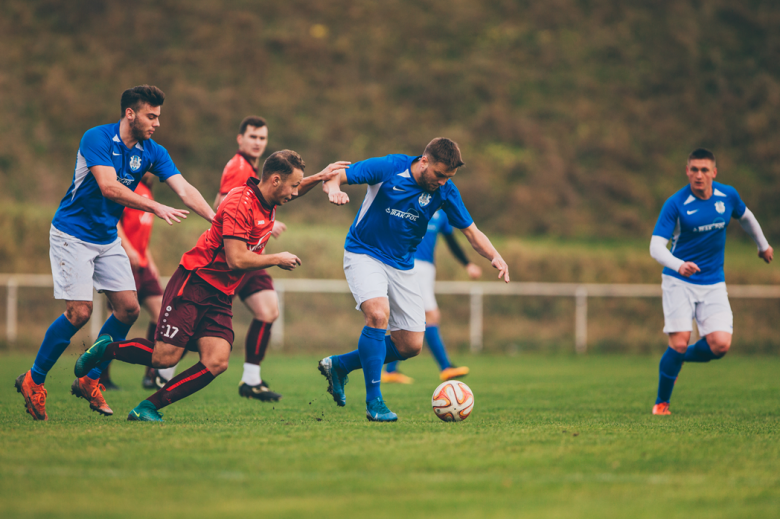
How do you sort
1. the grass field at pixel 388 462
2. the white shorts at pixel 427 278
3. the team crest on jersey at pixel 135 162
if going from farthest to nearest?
1. the white shorts at pixel 427 278
2. the team crest on jersey at pixel 135 162
3. the grass field at pixel 388 462

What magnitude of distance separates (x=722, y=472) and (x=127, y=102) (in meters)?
4.57

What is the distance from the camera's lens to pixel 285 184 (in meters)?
5.27

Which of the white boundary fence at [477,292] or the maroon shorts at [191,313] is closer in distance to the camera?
the maroon shorts at [191,313]

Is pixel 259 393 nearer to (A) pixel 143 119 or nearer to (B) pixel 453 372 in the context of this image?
(B) pixel 453 372

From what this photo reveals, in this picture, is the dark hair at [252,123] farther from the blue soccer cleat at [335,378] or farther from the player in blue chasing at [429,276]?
the blue soccer cleat at [335,378]

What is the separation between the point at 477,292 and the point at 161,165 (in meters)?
11.5

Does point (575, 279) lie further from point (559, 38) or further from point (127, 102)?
point (559, 38)

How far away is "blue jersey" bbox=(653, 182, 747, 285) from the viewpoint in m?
6.74

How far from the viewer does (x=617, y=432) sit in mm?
5129

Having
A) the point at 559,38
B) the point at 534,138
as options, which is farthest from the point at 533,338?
→ the point at 559,38

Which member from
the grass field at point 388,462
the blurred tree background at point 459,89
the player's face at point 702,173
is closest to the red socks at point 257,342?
A: the grass field at point 388,462

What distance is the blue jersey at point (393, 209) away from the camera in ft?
18.8

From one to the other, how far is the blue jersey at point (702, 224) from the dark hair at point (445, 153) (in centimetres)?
228

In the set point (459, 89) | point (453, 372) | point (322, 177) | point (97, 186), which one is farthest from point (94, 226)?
point (459, 89)
